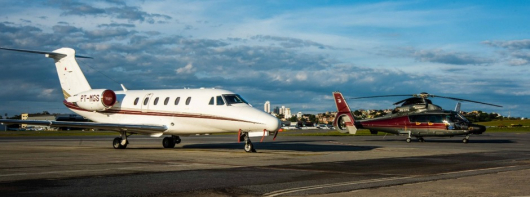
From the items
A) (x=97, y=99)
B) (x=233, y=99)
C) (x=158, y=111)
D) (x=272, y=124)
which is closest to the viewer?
(x=272, y=124)

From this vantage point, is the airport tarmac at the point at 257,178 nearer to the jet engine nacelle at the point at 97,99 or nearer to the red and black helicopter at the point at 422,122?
the jet engine nacelle at the point at 97,99

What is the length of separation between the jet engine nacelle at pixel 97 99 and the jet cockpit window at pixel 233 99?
280 inches

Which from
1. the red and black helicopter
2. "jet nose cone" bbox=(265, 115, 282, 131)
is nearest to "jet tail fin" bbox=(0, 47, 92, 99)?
"jet nose cone" bbox=(265, 115, 282, 131)

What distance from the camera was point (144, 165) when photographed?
1612cm

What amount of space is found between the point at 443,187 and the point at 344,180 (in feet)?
7.35

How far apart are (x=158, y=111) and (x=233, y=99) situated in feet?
13.6

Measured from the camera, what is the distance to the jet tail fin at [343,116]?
41.2 meters

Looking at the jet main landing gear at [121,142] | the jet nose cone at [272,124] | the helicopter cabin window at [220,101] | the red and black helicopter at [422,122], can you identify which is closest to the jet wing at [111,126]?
the jet main landing gear at [121,142]

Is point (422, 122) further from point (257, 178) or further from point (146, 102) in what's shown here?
point (257, 178)

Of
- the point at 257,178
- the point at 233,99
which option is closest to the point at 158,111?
the point at 233,99

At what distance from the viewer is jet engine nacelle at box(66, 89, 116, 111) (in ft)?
90.8

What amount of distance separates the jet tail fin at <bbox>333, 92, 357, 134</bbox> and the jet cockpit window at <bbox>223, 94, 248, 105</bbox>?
18.5 m

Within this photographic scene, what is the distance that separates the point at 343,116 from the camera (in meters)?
41.8

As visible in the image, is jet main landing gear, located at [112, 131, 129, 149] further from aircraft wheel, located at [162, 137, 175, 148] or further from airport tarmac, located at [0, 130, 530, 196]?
airport tarmac, located at [0, 130, 530, 196]
